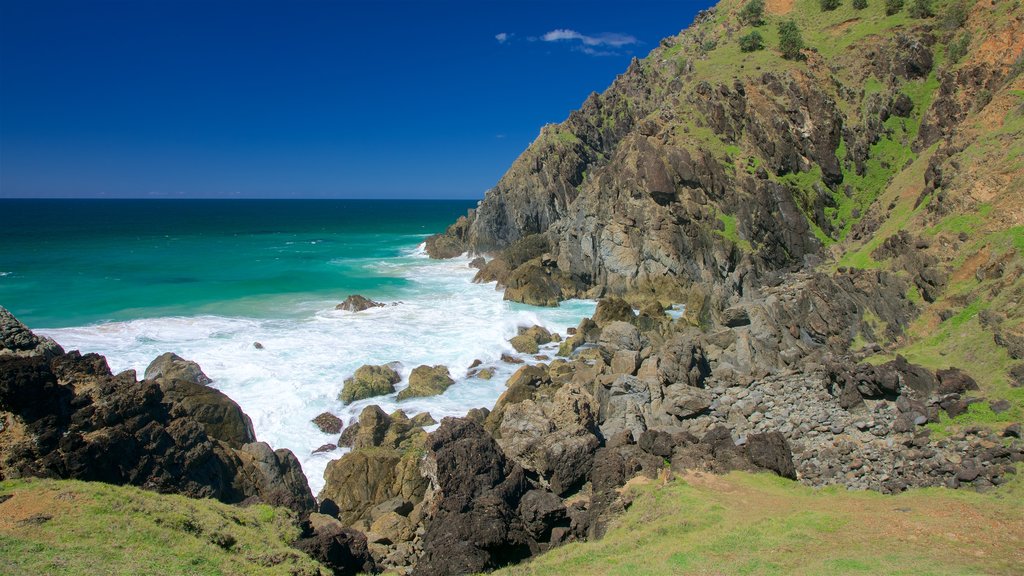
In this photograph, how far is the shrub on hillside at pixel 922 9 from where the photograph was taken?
6216cm

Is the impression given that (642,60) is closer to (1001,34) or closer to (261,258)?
(1001,34)

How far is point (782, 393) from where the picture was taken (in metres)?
23.6

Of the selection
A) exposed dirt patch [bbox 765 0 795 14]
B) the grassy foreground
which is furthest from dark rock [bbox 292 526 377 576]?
exposed dirt patch [bbox 765 0 795 14]

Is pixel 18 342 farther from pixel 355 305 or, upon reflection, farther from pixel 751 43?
pixel 751 43

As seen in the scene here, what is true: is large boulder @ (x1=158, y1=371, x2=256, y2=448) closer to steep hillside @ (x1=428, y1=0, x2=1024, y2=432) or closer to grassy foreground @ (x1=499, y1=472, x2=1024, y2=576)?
grassy foreground @ (x1=499, y1=472, x2=1024, y2=576)

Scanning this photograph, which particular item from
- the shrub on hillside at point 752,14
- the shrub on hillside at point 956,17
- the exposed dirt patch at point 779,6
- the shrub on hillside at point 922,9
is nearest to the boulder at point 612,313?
the shrub on hillside at point 956,17

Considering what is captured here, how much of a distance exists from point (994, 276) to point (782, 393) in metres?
11.8

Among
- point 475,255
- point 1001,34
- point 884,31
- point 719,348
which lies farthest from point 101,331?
point 884,31

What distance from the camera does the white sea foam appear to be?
93.4ft

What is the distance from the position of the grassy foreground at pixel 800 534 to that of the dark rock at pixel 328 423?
1479cm

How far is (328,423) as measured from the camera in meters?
27.0

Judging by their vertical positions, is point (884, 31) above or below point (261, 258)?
above

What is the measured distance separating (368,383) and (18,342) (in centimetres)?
1624

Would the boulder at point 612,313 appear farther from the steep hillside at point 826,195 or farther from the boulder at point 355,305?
the boulder at point 355,305
